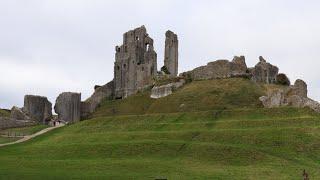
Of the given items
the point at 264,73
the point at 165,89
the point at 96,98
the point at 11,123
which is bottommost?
the point at 11,123

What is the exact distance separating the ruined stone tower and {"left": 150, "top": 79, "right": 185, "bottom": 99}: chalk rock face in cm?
→ 2138

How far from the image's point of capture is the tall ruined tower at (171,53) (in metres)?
136

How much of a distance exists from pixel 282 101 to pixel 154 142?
30786mm

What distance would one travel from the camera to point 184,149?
55.6 meters

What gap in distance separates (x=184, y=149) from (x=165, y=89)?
52412 millimetres

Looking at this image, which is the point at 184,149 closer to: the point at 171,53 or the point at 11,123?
the point at 11,123

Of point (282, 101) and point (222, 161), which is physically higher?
point (282, 101)

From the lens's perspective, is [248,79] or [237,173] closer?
[237,173]

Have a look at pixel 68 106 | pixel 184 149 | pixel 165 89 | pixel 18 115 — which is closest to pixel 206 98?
pixel 165 89

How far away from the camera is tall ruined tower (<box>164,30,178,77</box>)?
446 feet

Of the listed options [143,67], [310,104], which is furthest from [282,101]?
[143,67]

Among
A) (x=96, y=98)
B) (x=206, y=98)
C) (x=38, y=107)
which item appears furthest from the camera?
(x=96, y=98)

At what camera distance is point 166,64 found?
13600 cm

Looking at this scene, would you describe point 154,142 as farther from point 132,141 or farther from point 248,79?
point 248,79
